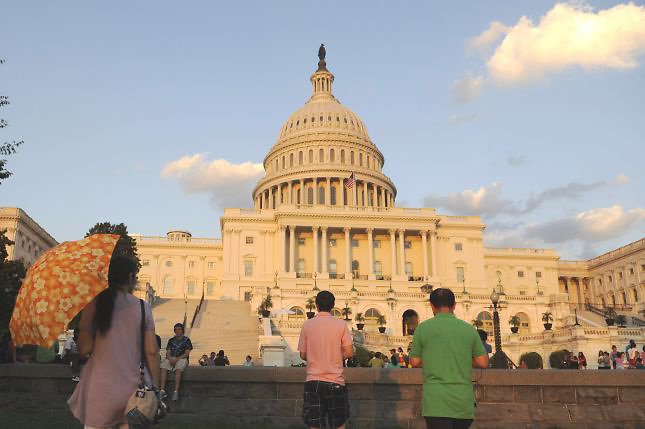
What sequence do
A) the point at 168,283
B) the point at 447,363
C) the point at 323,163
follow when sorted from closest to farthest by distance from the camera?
the point at 447,363 < the point at 168,283 < the point at 323,163

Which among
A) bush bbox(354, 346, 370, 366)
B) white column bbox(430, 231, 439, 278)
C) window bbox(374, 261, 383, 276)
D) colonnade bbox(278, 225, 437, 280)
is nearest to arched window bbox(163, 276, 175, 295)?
colonnade bbox(278, 225, 437, 280)

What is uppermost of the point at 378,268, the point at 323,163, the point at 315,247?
the point at 323,163

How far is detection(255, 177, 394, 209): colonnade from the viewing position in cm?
10262

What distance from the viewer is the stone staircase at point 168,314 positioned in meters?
48.6

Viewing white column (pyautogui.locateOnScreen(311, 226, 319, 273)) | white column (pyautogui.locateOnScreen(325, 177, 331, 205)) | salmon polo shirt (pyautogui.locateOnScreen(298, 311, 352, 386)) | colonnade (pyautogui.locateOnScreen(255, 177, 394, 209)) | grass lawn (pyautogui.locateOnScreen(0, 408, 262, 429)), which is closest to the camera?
salmon polo shirt (pyautogui.locateOnScreen(298, 311, 352, 386))

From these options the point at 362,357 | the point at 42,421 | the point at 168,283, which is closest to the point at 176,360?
the point at 42,421

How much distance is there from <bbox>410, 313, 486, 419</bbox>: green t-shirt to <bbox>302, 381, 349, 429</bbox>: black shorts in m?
1.37

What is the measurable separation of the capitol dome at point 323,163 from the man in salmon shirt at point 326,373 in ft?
290

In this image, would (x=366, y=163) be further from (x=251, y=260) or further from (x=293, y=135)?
(x=251, y=260)

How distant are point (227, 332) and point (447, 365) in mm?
40932

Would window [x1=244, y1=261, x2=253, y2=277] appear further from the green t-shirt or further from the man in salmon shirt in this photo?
the green t-shirt

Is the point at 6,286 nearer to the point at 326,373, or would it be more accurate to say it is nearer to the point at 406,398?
the point at 406,398

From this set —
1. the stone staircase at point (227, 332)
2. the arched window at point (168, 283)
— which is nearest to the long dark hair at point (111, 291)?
the stone staircase at point (227, 332)

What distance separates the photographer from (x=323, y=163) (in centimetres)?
10675
